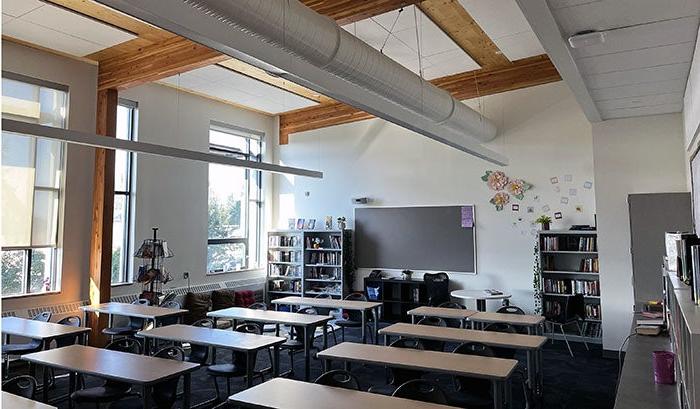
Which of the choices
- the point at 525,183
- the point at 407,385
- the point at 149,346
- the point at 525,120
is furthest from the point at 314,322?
the point at 525,120

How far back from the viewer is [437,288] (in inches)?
341

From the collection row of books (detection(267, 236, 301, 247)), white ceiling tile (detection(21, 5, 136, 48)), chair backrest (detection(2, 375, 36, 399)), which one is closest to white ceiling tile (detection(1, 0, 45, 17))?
white ceiling tile (detection(21, 5, 136, 48))

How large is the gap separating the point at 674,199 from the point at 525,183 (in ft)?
8.75

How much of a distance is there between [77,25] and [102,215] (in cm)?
264

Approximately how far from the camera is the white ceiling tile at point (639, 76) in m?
4.30

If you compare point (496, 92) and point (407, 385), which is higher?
point (496, 92)

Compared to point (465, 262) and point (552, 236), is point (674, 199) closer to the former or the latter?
point (552, 236)

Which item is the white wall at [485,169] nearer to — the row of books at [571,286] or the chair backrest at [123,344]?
the row of books at [571,286]

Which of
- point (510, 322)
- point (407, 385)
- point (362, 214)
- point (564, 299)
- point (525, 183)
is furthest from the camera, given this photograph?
point (362, 214)

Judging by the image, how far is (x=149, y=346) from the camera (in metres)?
5.52

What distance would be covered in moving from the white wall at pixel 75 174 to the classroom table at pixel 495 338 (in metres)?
4.69

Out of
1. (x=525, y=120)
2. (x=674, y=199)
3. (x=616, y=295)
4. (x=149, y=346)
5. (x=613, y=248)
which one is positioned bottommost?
(x=149, y=346)

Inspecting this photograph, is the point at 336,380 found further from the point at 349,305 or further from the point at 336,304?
the point at 336,304

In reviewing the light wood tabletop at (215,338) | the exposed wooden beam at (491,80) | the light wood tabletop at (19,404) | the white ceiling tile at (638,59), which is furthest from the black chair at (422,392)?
the exposed wooden beam at (491,80)
